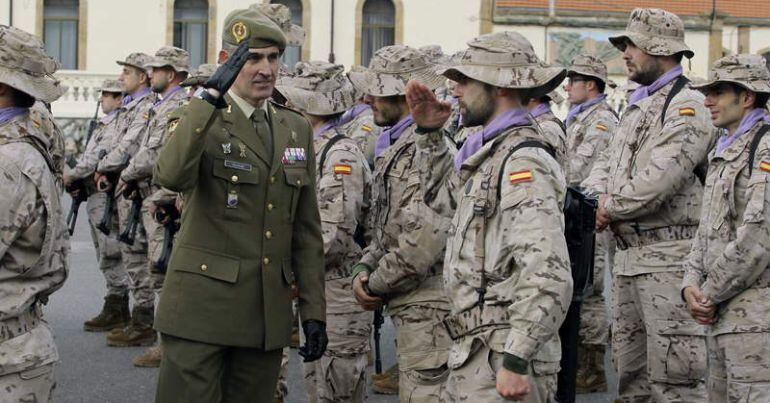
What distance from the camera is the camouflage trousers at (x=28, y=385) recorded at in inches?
177

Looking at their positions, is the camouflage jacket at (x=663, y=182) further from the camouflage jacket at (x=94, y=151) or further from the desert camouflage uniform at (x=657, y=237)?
the camouflage jacket at (x=94, y=151)

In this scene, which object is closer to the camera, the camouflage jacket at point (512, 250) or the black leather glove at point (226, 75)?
the camouflage jacket at point (512, 250)

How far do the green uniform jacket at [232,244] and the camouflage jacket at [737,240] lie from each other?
2095mm

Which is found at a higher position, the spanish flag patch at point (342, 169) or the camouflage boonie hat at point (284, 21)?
the camouflage boonie hat at point (284, 21)

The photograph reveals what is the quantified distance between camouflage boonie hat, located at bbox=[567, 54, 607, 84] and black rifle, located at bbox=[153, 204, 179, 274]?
3544 millimetres

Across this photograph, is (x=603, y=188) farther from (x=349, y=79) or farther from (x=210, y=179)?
(x=210, y=179)

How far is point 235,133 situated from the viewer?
4738 mm

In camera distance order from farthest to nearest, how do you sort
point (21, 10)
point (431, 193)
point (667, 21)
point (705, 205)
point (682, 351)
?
point (21, 10) → point (667, 21) → point (682, 351) → point (705, 205) → point (431, 193)

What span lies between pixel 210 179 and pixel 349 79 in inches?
102

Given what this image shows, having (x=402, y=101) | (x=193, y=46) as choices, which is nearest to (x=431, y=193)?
(x=402, y=101)

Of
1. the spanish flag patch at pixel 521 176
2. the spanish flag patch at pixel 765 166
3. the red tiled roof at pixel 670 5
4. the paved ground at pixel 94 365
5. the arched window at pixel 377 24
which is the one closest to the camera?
the spanish flag patch at pixel 521 176

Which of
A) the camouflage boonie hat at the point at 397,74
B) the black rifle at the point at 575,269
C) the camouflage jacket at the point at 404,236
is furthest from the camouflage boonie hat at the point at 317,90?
the black rifle at the point at 575,269

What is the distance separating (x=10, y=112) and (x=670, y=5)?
3673 cm

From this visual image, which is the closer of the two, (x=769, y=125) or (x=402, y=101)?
(x=769, y=125)
